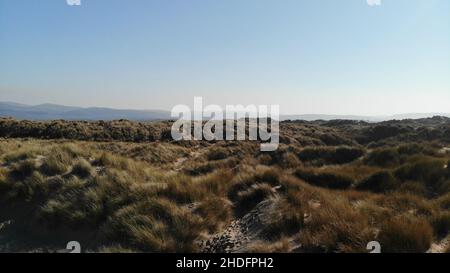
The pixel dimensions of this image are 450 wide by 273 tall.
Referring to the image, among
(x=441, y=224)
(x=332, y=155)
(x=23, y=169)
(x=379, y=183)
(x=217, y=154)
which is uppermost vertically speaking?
(x=23, y=169)

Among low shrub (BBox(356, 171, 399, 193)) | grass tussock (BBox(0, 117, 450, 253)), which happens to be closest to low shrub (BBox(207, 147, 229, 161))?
grass tussock (BBox(0, 117, 450, 253))

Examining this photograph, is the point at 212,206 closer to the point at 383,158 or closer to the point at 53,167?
the point at 53,167

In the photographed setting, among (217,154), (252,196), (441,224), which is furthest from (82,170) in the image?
(217,154)

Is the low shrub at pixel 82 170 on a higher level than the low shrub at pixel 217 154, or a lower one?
higher

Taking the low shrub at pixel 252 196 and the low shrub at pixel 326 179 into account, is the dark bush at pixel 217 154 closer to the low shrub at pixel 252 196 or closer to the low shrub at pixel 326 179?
the low shrub at pixel 326 179

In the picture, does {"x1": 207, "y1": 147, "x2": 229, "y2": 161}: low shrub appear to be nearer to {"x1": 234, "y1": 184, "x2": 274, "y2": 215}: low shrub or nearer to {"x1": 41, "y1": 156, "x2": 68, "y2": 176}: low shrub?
{"x1": 41, "y1": 156, "x2": 68, "y2": 176}: low shrub

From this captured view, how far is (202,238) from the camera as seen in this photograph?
5.45 meters

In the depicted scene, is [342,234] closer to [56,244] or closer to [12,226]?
[56,244]

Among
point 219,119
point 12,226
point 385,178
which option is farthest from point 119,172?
point 219,119

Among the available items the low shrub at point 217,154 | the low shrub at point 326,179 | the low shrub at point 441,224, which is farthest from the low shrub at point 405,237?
the low shrub at point 217,154

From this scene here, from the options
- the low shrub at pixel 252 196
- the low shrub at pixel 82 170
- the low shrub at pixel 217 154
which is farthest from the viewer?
the low shrub at pixel 217 154

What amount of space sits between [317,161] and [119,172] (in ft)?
36.3

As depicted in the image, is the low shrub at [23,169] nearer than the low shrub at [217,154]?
Yes

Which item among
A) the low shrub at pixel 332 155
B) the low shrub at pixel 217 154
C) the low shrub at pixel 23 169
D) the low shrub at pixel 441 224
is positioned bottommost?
the low shrub at pixel 217 154
